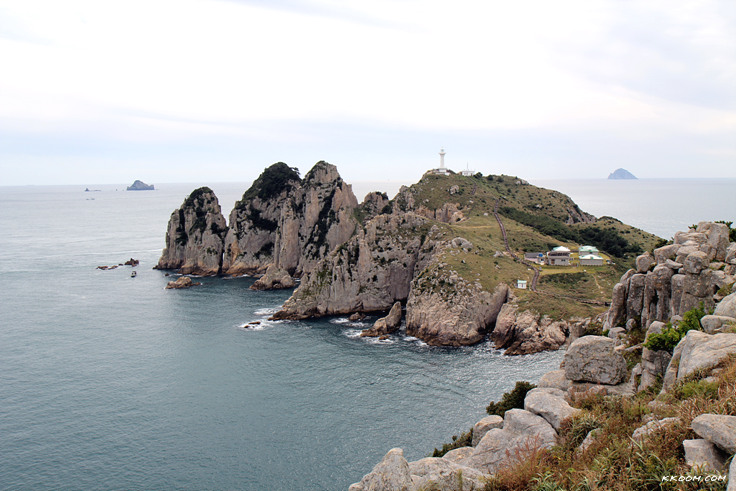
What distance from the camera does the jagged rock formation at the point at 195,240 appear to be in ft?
446

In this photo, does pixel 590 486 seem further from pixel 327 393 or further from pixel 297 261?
pixel 297 261

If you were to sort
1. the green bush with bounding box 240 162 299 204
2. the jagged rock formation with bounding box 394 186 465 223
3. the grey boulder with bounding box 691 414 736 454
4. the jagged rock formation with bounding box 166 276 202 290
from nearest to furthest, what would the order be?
1. the grey boulder with bounding box 691 414 736 454
2. the jagged rock formation with bounding box 166 276 202 290
3. the jagged rock formation with bounding box 394 186 465 223
4. the green bush with bounding box 240 162 299 204

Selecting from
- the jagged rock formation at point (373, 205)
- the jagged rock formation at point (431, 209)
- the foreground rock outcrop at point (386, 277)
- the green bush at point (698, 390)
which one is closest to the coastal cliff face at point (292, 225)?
the jagged rock formation at point (373, 205)

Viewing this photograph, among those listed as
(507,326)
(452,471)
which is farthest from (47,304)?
(452,471)

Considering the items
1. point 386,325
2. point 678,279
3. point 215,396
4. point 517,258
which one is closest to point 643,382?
point 678,279

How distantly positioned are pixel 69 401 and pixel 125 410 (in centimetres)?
791

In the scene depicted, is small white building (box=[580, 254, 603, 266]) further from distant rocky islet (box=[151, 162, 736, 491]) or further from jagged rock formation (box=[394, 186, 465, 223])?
jagged rock formation (box=[394, 186, 465, 223])

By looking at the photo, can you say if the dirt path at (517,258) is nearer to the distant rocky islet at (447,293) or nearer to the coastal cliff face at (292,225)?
the distant rocky islet at (447,293)

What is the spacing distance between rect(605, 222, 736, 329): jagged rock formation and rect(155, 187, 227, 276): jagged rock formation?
122909 mm

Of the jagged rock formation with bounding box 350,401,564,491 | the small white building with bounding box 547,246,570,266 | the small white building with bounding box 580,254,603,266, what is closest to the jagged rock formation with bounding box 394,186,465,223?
the small white building with bounding box 547,246,570,266

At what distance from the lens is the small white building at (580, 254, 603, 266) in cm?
9251

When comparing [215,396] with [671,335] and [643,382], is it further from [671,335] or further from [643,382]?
[671,335]

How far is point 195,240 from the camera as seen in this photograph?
13850cm

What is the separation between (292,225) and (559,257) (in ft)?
247
